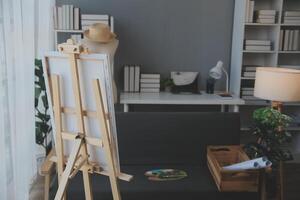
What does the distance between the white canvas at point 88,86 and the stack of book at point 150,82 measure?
1.94 m

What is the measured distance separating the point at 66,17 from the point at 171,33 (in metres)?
1.22

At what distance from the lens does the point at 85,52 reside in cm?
162

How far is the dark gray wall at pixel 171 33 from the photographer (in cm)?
367

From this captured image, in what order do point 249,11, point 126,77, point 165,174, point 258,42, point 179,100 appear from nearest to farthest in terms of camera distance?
point 165,174
point 179,100
point 249,11
point 258,42
point 126,77

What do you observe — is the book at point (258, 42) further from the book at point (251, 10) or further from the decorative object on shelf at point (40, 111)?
the decorative object on shelf at point (40, 111)

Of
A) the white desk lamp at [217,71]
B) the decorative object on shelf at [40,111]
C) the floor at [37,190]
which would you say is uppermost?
the white desk lamp at [217,71]

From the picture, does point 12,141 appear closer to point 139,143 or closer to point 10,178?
point 10,178

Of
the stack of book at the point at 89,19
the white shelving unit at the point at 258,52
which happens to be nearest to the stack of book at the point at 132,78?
the stack of book at the point at 89,19

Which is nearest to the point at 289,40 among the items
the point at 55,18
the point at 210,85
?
the point at 210,85

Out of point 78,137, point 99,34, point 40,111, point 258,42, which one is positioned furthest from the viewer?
point 258,42

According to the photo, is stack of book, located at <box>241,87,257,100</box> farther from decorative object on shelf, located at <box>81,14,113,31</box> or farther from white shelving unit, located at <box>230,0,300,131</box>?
decorative object on shelf, located at <box>81,14,113,31</box>

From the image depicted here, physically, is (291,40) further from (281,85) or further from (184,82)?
(281,85)

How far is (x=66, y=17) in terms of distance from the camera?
3.30m

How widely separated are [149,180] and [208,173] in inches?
18.8
